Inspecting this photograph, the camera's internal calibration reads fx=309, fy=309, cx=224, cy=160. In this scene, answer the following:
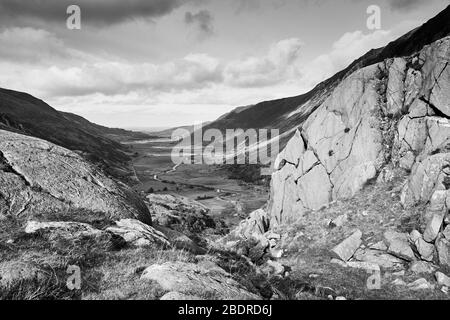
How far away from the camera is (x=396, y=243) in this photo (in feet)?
61.0

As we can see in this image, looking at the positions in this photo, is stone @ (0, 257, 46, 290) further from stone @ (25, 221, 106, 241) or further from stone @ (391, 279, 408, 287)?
stone @ (391, 279, 408, 287)

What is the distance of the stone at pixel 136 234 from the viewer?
36.8 ft

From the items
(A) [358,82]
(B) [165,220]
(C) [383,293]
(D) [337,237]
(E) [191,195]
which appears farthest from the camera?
(E) [191,195]

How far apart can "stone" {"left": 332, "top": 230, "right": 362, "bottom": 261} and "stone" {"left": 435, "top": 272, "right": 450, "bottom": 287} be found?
16.4 ft

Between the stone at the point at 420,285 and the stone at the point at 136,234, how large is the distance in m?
12.6

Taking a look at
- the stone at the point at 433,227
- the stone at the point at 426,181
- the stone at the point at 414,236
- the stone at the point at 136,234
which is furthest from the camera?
the stone at the point at 426,181

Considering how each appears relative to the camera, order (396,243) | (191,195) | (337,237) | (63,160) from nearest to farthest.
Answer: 1. (63,160)
2. (396,243)
3. (337,237)
4. (191,195)

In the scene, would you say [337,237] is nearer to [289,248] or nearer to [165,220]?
[289,248]

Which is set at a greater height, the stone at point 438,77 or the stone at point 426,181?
the stone at point 438,77

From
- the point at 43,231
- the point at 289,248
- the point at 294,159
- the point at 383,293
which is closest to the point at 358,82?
the point at 294,159

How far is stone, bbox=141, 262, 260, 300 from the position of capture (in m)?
7.65

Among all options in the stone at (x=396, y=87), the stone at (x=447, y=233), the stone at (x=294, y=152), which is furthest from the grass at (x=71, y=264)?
the stone at (x=294, y=152)

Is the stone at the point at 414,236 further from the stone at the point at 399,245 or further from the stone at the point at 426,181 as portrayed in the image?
the stone at the point at 426,181

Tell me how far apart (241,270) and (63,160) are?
30.8 feet
